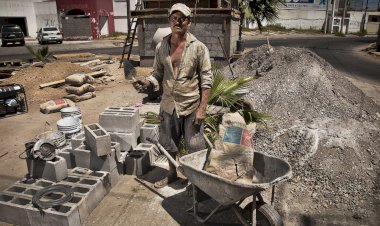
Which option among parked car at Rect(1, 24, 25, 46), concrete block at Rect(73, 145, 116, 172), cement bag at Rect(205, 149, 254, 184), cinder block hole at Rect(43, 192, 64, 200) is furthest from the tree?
parked car at Rect(1, 24, 25, 46)

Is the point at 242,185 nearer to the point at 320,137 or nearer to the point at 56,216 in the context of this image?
the point at 56,216

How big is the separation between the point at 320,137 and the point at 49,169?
444cm

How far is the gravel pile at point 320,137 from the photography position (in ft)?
13.6

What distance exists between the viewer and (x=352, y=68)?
1475 cm

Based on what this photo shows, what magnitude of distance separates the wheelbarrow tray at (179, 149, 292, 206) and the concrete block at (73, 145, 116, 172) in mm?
1466

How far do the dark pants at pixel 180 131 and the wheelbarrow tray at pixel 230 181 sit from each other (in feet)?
1.13

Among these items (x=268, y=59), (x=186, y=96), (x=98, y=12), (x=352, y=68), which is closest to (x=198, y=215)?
(x=186, y=96)

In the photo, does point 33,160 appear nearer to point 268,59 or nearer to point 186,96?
point 186,96

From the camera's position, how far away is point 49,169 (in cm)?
427

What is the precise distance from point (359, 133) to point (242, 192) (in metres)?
3.44

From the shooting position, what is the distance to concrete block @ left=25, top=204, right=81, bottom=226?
3.46m

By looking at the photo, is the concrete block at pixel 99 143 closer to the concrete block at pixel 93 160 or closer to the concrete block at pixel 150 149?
the concrete block at pixel 93 160

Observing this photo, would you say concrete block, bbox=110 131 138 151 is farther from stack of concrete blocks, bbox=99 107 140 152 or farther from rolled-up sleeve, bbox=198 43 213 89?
rolled-up sleeve, bbox=198 43 213 89

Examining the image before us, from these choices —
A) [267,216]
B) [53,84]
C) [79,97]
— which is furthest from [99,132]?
[53,84]
